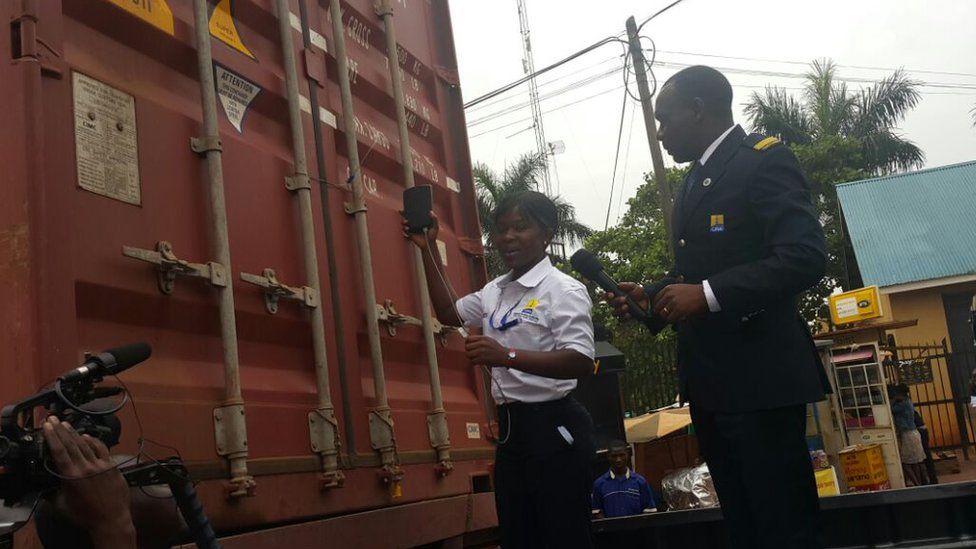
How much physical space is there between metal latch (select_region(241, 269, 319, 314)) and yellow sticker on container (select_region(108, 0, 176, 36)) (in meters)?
0.73

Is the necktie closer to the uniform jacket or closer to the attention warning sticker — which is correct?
the uniform jacket

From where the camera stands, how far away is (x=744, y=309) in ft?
7.75

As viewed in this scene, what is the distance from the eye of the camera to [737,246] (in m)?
2.45

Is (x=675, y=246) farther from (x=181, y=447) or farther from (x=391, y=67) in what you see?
(x=391, y=67)

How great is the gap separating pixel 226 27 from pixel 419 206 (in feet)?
2.71

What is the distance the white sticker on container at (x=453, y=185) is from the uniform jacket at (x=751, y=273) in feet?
6.85

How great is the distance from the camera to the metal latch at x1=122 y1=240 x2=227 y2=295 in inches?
97.2

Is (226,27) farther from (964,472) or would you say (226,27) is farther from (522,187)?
(522,187)

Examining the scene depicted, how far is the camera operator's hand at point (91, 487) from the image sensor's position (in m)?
1.65

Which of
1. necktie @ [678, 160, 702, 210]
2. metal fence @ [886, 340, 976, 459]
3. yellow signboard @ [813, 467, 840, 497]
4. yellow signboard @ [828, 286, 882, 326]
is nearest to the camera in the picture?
necktie @ [678, 160, 702, 210]

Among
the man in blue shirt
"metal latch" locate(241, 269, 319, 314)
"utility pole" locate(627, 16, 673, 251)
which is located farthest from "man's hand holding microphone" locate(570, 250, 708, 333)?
"utility pole" locate(627, 16, 673, 251)

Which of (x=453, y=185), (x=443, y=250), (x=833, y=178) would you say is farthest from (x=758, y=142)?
(x=833, y=178)

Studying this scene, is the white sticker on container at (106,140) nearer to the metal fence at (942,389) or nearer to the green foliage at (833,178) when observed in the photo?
the metal fence at (942,389)

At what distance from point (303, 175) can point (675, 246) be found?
48.9 inches
